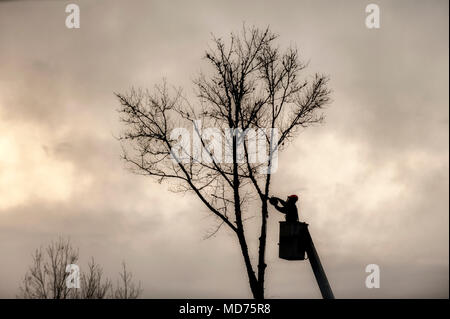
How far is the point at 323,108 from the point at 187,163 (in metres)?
4.79

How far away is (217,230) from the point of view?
14.4m

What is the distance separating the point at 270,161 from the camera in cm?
1484

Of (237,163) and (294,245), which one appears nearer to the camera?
(294,245)

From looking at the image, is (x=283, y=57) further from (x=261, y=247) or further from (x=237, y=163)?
(x=261, y=247)

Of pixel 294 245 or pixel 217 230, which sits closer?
pixel 294 245
